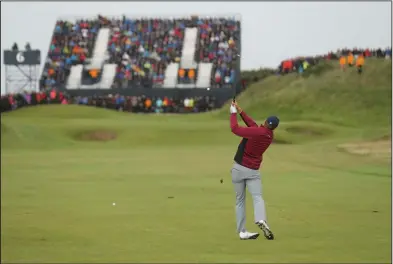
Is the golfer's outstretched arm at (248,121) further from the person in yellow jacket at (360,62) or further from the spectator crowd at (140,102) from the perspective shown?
the spectator crowd at (140,102)

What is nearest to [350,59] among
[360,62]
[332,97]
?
[360,62]

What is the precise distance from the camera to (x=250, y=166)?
680 centimetres

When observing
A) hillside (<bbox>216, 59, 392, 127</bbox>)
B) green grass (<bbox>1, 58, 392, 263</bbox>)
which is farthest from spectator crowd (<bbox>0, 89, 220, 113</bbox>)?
hillside (<bbox>216, 59, 392, 127</bbox>)

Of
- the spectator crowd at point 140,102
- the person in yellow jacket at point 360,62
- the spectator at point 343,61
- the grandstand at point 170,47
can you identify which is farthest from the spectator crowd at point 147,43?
the person in yellow jacket at point 360,62

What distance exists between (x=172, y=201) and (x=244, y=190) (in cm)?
3499

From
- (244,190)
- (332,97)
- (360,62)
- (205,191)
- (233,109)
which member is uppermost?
(360,62)

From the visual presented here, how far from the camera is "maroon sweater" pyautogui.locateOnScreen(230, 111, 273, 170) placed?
6.79 metres

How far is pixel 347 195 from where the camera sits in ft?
97.8

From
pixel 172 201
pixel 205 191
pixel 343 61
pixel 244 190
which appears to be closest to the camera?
pixel 244 190

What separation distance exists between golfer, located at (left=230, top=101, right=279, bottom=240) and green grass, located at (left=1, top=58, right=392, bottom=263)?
0.88 feet

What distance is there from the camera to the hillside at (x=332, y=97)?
9859 mm

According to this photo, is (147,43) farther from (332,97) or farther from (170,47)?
(332,97)

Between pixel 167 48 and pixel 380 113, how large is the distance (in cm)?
647

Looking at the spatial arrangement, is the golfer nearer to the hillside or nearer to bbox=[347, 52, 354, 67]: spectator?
bbox=[347, 52, 354, 67]: spectator
